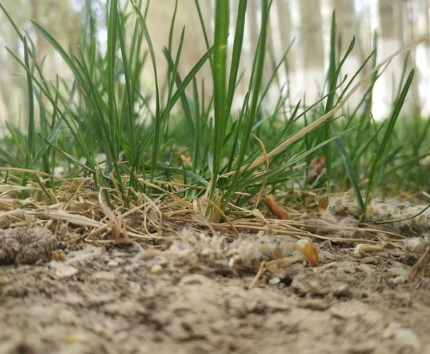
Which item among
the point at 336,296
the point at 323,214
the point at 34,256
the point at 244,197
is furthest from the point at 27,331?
the point at 323,214

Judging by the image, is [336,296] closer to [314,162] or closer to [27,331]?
[27,331]

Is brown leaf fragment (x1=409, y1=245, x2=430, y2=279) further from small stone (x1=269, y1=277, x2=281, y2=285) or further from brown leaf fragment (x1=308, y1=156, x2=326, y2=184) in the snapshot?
brown leaf fragment (x1=308, y1=156, x2=326, y2=184)

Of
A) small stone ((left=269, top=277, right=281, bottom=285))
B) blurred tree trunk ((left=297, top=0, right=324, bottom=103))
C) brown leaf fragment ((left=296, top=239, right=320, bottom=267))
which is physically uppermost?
blurred tree trunk ((left=297, top=0, right=324, bottom=103))

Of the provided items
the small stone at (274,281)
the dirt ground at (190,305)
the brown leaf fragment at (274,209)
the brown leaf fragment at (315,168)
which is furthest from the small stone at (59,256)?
the brown leaf fragment at (315,168)

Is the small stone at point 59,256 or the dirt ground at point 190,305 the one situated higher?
the small stone at point 59,256

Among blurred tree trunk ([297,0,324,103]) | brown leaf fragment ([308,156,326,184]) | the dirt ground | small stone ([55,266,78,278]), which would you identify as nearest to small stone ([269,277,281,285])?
the dirt ground

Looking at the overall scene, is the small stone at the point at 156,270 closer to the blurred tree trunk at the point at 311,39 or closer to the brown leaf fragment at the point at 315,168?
the brown leaf fragment at the point at 315,168

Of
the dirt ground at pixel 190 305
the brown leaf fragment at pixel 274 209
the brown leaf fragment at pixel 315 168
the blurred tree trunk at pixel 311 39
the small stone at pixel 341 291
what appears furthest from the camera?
the blurred tree trunk at pixel 311 39

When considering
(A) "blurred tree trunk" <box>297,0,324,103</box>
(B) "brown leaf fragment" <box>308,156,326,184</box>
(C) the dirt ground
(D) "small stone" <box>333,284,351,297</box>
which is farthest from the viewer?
(A) "blurred tree trunk" <box>297,0,324,103</box>
